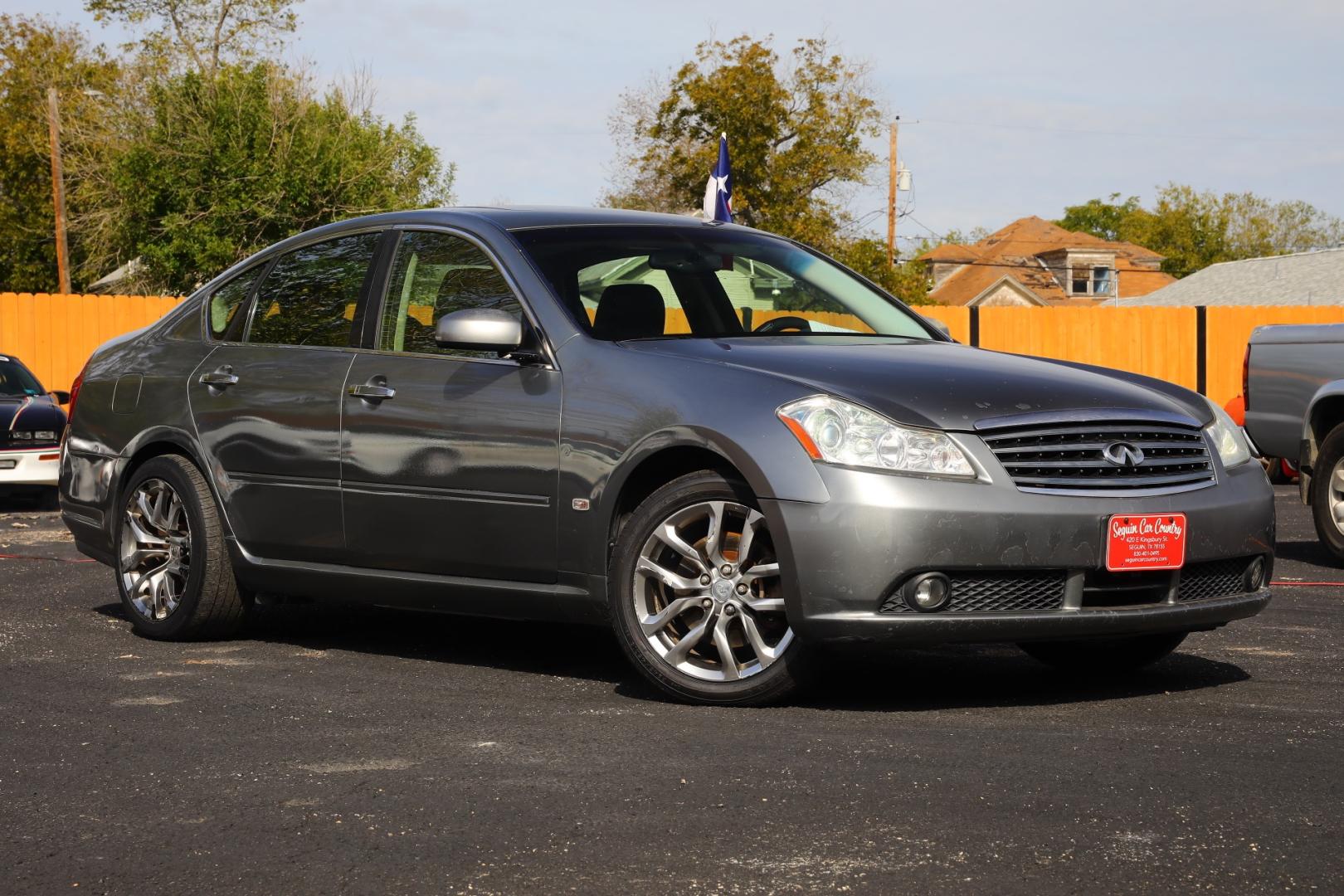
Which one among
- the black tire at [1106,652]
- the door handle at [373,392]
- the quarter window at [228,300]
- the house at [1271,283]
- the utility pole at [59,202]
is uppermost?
the utility pole at [59,202]

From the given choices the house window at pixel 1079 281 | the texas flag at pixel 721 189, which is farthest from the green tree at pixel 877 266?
the texas flag at pixel 721 189

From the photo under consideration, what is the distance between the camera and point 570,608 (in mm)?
5891

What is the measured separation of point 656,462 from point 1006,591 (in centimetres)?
117

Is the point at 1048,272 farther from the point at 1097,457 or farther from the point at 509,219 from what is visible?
the point at 1097,457

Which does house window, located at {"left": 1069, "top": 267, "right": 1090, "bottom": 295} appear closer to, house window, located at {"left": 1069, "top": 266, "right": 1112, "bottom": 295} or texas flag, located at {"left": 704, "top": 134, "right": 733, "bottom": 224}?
house window, located at {"left": 1069, "top": 266, "right": 1112, "bottom": 295}

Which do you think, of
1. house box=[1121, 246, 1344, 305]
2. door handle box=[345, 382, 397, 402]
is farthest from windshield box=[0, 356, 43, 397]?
house box=[1121, 246, 1344, 305]

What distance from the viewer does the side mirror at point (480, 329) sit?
5.90 meters

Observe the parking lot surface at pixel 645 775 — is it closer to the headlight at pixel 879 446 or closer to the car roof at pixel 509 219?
the headlight at pixel 879 446

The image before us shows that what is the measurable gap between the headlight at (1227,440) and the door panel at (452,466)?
83.5 inches

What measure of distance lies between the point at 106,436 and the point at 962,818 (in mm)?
4837

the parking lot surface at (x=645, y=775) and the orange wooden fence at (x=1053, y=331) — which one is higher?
the orange wooden fence at (x=1053, y=331)

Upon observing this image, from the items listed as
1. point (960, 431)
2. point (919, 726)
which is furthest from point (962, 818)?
point (960, 431)

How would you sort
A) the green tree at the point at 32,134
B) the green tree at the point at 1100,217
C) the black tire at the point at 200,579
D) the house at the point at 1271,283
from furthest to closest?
the green tree at the point at 1100,217 → the green tree at the point at 32,134 → the house at the point at 1271,283 → the black tire at the point at 200,579

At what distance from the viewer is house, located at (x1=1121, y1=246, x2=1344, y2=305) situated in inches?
1903
